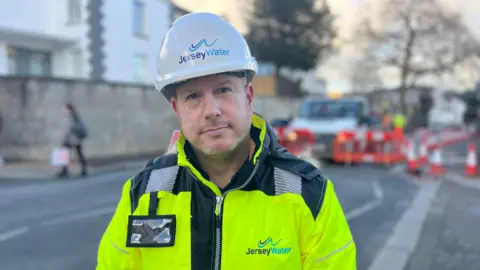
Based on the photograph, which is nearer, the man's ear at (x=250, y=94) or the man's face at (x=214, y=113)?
the man's face at (x=214, y=113)

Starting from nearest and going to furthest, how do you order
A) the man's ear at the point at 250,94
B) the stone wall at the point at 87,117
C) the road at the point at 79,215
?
the man's ear at the point at 250,94 → the road at the point at 79,215 → the stone wall at the point at 87,117

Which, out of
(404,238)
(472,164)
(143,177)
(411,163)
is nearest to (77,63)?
(411,163)

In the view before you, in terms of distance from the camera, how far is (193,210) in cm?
179

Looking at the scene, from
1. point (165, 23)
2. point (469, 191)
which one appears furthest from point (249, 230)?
point (165, 23)

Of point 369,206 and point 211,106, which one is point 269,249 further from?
point 369,206

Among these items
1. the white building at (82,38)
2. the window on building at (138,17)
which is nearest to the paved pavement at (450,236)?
the white building at (82,38)

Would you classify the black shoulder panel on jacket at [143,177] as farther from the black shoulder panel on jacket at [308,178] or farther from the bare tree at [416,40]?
the bare tree at [416,40]

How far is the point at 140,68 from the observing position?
25781 mm

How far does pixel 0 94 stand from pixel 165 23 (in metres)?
13.9

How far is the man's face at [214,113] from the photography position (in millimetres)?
1778

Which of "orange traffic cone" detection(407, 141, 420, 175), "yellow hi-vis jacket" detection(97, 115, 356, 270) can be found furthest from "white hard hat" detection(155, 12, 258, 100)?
"orange traffic cone" detection(407, 141, 420, 175)

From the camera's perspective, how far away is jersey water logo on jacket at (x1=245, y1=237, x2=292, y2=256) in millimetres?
1678

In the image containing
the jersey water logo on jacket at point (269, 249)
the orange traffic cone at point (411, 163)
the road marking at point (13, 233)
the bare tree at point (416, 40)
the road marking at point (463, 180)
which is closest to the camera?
the jersey water logo on jacket at point (269, 249)

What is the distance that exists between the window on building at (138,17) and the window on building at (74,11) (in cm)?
285
